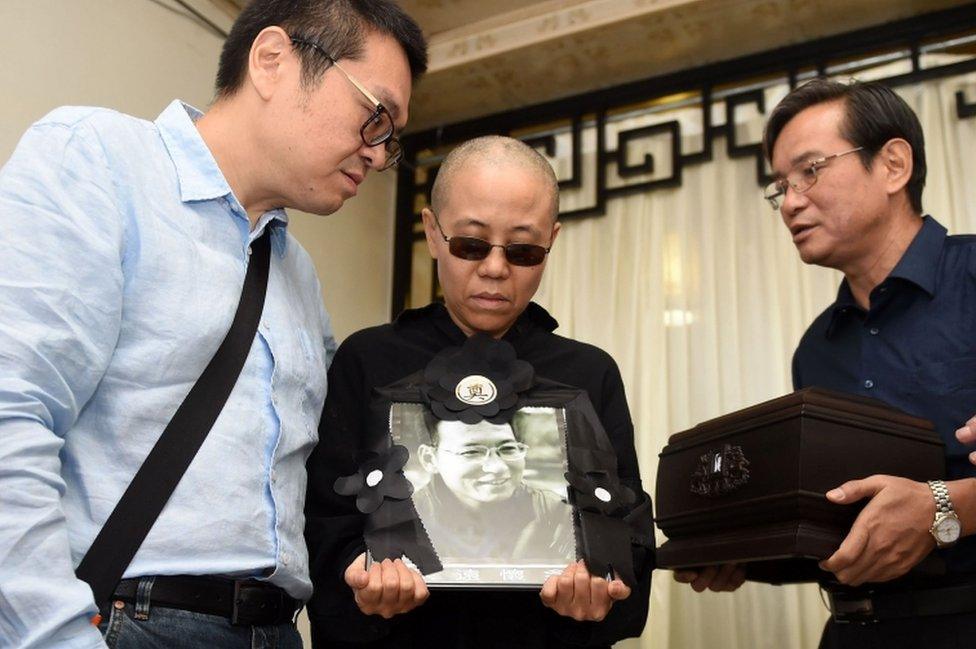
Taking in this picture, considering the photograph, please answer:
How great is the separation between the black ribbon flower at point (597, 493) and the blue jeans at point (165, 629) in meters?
0.46

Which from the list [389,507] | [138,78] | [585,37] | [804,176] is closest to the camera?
[389,507]

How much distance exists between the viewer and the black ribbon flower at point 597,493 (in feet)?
4.56

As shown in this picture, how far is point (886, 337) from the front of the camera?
1.88 metres

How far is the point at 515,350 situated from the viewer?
5.38 ft

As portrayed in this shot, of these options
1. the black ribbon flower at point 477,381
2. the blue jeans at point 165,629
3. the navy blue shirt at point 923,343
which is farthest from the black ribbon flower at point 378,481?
the navy blue shirt at point 923,343

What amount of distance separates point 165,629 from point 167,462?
0.19m

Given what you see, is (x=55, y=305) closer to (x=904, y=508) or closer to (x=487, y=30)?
(x=904, y=508)

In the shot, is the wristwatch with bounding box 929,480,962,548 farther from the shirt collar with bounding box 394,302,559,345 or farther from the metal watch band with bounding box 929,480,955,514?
the shirt collar with bounding box 394,302,559,345

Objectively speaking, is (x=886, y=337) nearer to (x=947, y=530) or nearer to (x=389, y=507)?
(x=947, y=530)

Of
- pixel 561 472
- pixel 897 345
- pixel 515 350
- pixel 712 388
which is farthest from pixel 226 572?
pixel 712 388

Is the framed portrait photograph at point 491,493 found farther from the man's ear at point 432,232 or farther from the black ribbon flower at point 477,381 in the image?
the man's ear at point 432,232

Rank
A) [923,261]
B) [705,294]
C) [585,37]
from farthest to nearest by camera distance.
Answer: [585,37] → [705,294] → [923,261]

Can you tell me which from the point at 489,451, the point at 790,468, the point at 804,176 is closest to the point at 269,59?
the point at 489,451

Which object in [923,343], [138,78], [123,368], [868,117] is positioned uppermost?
[138,78]
